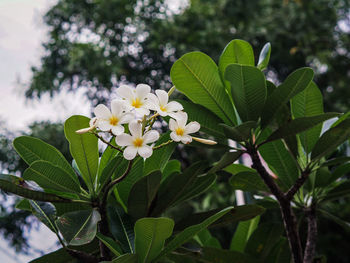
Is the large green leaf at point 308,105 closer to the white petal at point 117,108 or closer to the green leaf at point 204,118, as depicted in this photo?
the green leaf at point 204,118

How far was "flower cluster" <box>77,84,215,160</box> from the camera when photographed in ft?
1.69

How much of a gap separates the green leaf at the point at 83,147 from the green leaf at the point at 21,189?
6 cm

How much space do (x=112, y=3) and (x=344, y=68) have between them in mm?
2707

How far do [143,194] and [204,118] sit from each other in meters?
0.18

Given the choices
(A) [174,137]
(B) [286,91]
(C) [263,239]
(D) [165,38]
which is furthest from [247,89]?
(D) [165,38]

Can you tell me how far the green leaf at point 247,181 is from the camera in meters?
0.75

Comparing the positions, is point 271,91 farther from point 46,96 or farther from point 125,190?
point 46,96

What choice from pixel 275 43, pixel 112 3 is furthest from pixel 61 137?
pixel 275 43

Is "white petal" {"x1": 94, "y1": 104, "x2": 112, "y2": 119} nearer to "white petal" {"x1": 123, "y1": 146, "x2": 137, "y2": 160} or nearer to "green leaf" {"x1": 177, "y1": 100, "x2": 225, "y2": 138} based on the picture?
"white petal" {"x1": 123, "y1": 146, "x2": 137, "y2": 160}

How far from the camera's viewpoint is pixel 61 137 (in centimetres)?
323

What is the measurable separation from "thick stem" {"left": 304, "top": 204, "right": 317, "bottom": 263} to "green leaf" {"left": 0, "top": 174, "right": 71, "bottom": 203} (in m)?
0.46

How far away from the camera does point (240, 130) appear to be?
23.5 inches

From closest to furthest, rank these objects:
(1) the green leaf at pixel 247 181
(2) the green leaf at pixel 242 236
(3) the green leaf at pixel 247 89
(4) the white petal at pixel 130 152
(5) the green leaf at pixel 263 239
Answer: (4) the white petal at pixel 130 152 < (3) the green leaf at pixel 247 89 < (1) the green leaf at pixel 247 181 < (5) the green leaf at pixel 263 239 < (2) the green leaf at pixel 242 236

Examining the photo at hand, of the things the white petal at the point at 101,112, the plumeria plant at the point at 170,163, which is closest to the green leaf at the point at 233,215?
the plumeria plant at the point at 170,163
